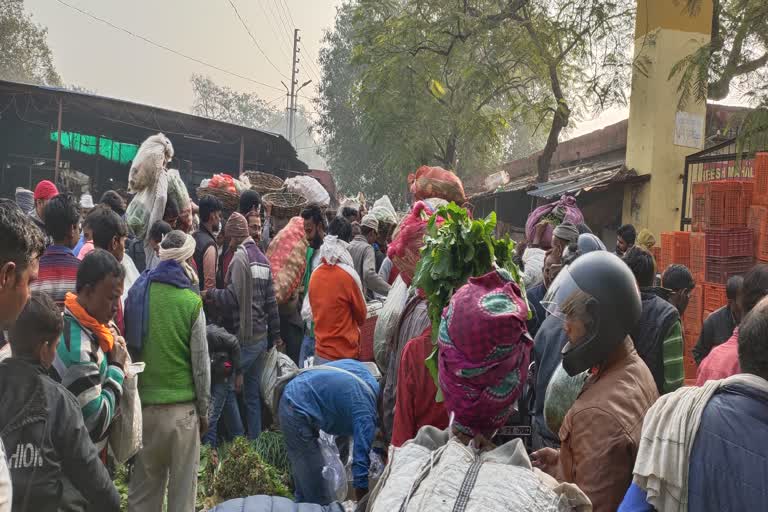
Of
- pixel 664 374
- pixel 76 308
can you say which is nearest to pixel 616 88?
pixel 664 374

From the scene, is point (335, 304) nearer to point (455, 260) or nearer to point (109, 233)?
point (109, 233)

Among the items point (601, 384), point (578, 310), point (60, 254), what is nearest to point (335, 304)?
point (60, 254)

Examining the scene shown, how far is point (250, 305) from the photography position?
5.88 meters

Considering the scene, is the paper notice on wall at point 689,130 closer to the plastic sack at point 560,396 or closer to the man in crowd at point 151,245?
the man in crowd at point 151,245

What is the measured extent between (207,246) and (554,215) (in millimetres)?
3276

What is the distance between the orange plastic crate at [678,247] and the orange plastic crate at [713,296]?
71 cm

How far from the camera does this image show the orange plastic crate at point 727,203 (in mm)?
8289

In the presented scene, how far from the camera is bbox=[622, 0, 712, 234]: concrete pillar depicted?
12070mm

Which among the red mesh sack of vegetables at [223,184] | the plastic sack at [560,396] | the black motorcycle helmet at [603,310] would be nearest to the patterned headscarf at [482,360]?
the black motorcycle helmet at [603,310]

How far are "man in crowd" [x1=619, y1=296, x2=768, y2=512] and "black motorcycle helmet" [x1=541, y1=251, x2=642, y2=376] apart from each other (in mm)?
394

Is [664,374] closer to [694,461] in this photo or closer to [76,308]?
[694,461]

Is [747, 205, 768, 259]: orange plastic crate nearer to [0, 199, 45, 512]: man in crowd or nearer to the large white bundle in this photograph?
the large white bundle

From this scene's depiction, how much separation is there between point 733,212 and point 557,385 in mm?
6615

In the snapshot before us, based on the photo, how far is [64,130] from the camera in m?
16.4
